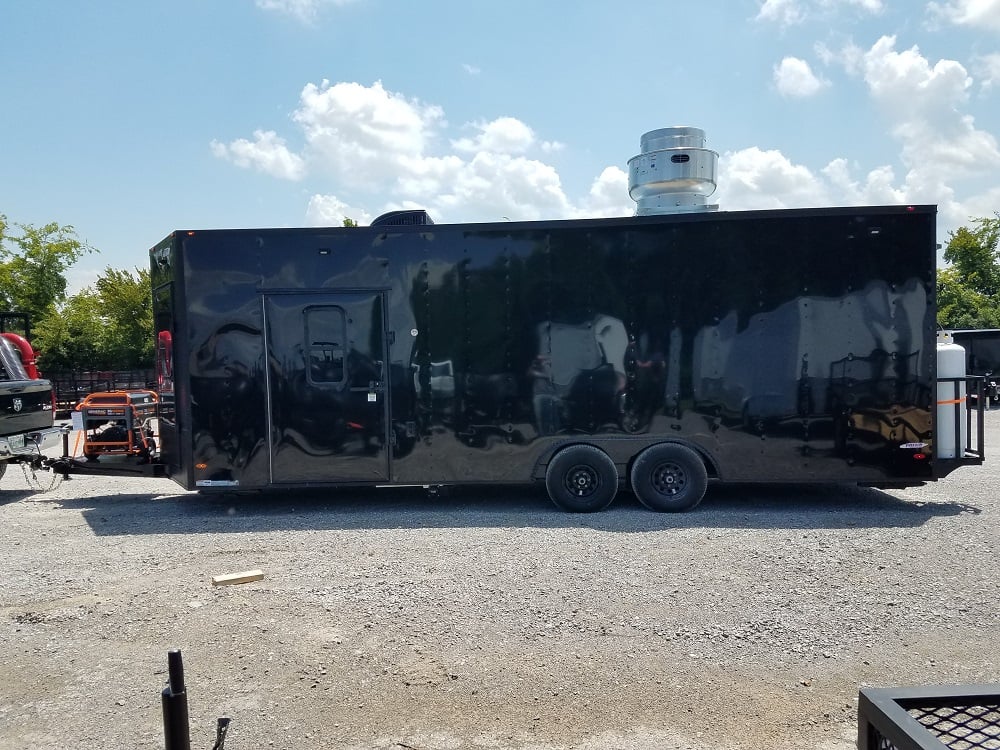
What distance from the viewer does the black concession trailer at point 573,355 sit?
7711mm

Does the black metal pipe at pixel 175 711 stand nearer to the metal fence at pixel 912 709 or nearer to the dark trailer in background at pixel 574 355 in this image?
the metal fence at pixel 912 709

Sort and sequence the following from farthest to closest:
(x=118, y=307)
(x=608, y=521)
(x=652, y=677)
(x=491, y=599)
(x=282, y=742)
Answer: (x=118, y=307) → (x=608, y=521) → (x=491, y=599) → (x=652, y=677) → (x=282, y=742)

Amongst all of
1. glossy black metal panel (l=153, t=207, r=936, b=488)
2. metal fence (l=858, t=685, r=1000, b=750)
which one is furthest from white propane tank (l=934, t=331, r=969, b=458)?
metal fence (l=858, t=685, r=1000, b=750)

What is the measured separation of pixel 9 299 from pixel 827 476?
42200mm

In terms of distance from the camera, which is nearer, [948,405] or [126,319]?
[948,405]

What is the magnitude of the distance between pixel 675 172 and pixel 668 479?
3682 mm

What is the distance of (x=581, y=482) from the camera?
26.2ft

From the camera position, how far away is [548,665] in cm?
420

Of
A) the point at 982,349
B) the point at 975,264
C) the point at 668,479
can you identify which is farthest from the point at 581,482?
the point at 975,264

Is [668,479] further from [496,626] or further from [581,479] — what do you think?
[496,626]

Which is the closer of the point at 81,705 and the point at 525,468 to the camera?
the point at 81,705

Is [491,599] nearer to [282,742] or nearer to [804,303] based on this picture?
[282,742]

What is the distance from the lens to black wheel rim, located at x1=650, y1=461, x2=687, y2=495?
7914mm

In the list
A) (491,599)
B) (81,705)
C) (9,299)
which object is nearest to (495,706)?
(491,599)
